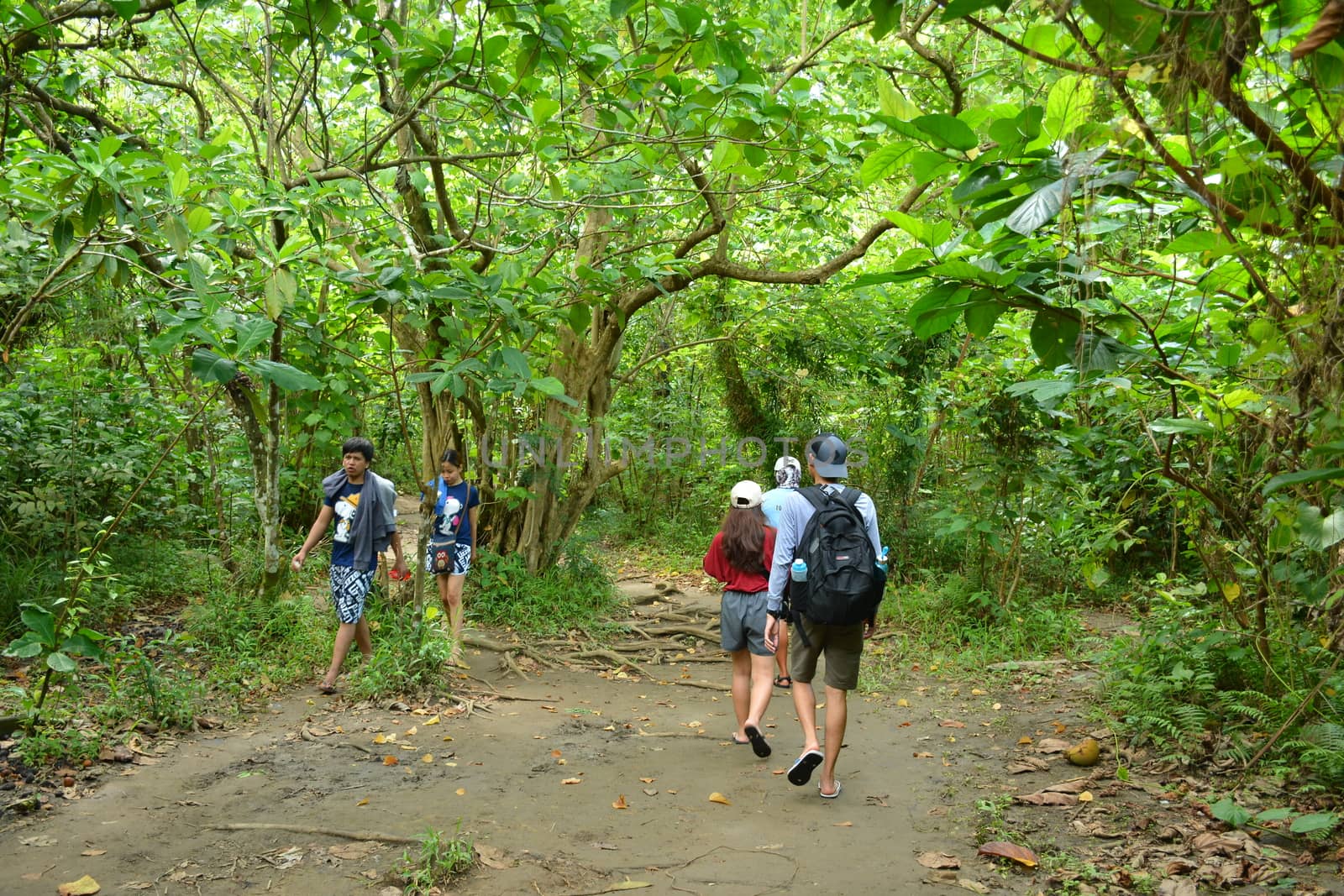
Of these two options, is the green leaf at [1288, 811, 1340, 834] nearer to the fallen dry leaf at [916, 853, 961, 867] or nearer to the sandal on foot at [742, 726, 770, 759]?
the fallen dry leaf at [916, 853, 961, 867]

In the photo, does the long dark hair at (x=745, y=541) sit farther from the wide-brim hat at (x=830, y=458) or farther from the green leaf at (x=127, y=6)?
the green leaf at (x=127, y=6)

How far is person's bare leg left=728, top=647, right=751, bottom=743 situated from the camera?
18.5ft

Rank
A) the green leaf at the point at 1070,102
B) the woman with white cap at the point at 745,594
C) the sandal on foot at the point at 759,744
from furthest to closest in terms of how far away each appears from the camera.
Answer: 1. the woman with white cap at the point at 745,594
2. the sandal on foot at the point at 759,744
3. the green leaf at the point at 1070,102

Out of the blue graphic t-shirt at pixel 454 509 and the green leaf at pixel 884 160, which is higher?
the green leaf at pixel 884 160

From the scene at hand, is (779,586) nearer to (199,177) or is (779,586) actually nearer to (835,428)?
(199,177)

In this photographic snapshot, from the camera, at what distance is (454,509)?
734 centimetres

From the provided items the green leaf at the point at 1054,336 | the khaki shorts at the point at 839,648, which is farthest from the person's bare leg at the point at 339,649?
the green leaf at the point at 1054,336

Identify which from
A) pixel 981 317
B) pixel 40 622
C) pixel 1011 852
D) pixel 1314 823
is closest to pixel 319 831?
pixel 40 622

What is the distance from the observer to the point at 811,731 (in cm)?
467

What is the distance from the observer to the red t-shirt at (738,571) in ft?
18.3

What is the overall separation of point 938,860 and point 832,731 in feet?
2.81

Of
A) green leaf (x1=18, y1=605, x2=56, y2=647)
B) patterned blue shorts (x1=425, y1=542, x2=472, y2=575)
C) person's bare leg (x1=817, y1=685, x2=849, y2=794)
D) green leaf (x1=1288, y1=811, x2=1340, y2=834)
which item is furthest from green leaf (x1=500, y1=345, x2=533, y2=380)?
green leaf (x1=1288, y1=811, x2=1340, y2=834)

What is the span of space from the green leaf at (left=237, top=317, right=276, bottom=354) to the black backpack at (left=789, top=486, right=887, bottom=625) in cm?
260

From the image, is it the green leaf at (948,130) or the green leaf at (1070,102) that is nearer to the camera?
the green leaf at (948,130)
